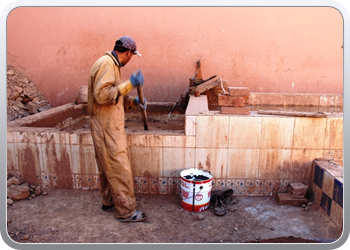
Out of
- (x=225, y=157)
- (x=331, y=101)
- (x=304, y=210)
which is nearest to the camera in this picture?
(x=304, y=210)

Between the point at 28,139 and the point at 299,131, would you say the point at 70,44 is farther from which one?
the point at 299,131

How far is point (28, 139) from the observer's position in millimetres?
4047

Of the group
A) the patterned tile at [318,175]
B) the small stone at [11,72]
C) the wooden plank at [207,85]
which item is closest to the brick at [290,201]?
the patterned tile at [318,175]

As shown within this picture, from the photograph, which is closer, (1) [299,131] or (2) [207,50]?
(1) [299,131]

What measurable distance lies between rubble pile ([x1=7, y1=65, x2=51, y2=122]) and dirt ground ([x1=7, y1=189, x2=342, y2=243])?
3.16 meters

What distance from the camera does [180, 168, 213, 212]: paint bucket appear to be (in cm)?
356

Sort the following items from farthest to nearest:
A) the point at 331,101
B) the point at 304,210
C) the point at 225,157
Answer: the point at 331,101, the point at 225,157, the point at 304,210

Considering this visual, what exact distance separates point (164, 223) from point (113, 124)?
137 cm

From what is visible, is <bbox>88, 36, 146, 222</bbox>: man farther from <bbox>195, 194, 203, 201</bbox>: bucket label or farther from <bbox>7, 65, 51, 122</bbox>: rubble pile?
<bbox>7, 65, 51, 122</bbox>: rubble pile

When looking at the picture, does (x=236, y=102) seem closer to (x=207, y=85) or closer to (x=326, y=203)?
(x=326, y=203)

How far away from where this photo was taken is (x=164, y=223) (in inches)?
134

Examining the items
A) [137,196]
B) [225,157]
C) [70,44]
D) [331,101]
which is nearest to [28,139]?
[137,196]

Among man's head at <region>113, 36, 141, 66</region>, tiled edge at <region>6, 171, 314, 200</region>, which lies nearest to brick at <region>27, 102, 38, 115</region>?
tiled edge at <region>6, 171, 314, 200</region>

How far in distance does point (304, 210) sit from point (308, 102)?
348cm
